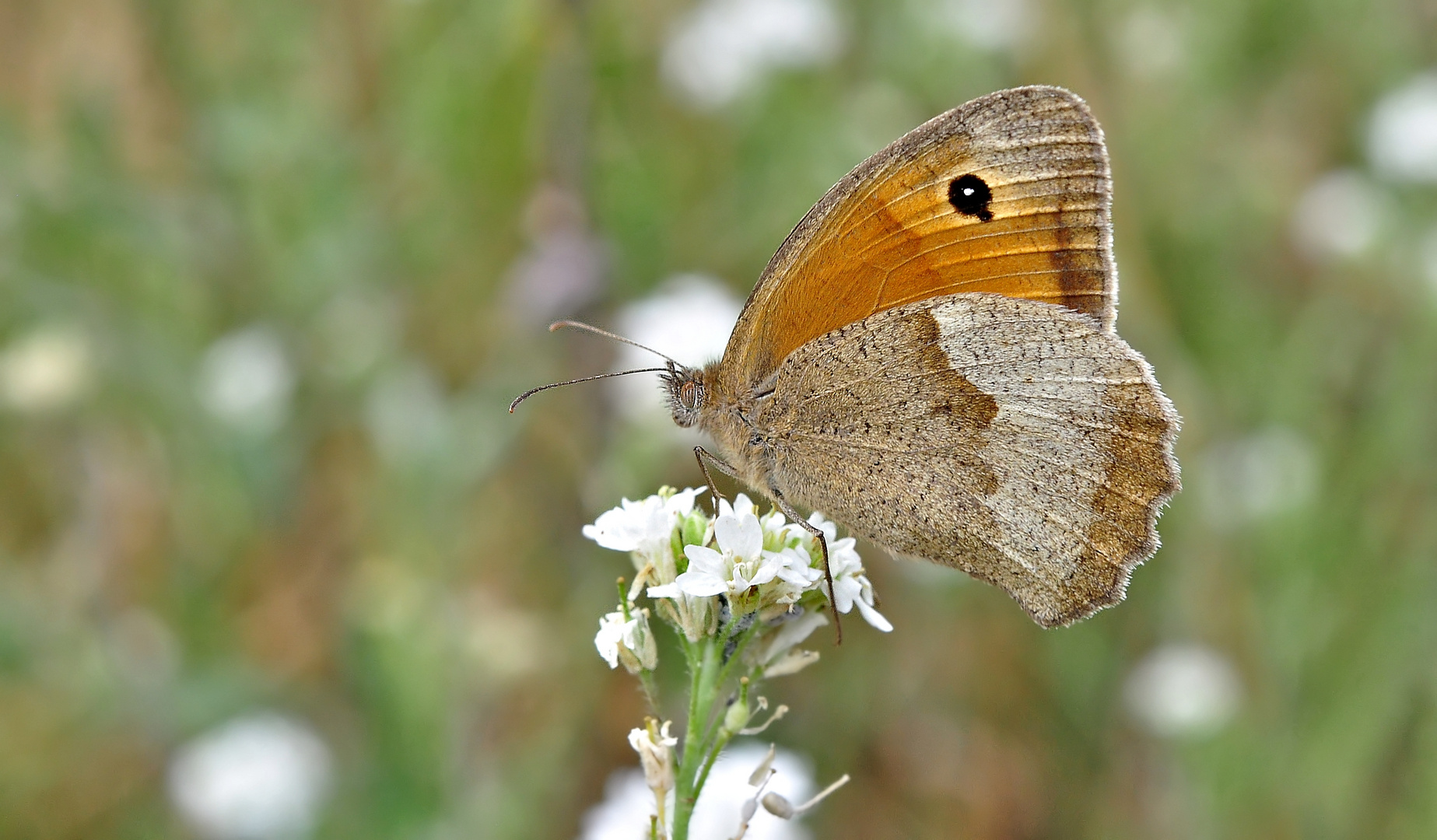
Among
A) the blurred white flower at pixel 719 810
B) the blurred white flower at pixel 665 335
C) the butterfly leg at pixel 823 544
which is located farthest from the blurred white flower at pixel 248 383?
the butterfly leg at pixel 823 544

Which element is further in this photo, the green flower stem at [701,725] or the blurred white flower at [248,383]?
the blurred white flower at [248,383]

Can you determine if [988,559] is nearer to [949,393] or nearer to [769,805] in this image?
[949,393]

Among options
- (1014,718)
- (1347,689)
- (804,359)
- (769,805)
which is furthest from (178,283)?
(1347,689)

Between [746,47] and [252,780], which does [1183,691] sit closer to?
[252,780]

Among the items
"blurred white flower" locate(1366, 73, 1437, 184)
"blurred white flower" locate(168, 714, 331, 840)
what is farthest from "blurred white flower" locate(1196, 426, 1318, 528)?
"blurred white flower" locate(168, 714, 331, 840)

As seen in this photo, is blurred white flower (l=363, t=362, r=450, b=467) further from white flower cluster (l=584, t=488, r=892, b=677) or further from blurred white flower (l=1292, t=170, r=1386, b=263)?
blurred white flower (l=1292, t=170, r=1386, b=263)

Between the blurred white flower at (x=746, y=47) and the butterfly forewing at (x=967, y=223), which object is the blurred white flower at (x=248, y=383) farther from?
the butterfly forewing at (x=967, y=223)

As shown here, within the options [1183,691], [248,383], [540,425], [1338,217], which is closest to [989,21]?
[1338,217]
